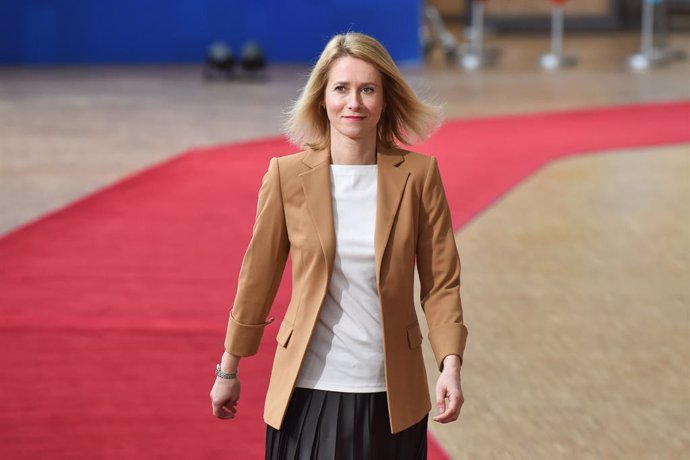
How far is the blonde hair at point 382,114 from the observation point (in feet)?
6.03

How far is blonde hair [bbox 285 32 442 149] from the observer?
184cm

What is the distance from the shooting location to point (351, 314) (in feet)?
6.07

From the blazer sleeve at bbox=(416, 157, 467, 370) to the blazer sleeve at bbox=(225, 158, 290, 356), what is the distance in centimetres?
22

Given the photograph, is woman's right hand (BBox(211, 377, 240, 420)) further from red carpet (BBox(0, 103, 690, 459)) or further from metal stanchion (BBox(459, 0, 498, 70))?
metal stanchion (BBox(459, 0, 498, 70))

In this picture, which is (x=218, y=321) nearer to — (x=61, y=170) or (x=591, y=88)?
(x=61, y=170)

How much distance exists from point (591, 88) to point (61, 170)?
18.5 ft

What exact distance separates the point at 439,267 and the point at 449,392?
0.64 ft

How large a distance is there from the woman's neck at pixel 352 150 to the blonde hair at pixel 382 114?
4cm

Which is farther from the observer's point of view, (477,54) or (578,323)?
(477,54)

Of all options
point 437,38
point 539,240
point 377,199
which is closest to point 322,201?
point 377,199

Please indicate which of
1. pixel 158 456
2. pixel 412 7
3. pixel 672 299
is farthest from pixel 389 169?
pixel 412 7

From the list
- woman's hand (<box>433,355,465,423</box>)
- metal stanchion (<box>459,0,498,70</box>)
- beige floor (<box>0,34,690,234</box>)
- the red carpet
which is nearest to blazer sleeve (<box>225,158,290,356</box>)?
woman's hand (<box>433,355,465,423</box>)

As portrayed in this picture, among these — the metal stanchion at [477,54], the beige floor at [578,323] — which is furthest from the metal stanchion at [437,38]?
the beige floor at [578,323]

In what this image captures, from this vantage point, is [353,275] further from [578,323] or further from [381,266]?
[578,323]
